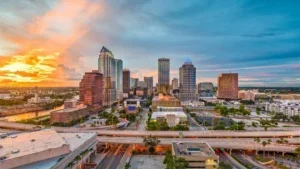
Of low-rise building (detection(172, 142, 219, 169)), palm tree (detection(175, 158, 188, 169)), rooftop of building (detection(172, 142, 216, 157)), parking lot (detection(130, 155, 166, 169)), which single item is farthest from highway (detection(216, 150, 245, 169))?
parking lot (detection(130, 155, 166, 169))

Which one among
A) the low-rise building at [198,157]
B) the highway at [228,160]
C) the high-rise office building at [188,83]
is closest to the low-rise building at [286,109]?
the high-rise office building at [188,83]

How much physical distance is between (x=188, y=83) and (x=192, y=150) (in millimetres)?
132542

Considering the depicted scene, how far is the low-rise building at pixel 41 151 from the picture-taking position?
1304 inches

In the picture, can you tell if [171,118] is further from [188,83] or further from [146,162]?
[188,83]

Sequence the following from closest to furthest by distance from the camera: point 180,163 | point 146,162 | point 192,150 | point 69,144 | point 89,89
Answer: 1. point 180,163
2. point 69,144
3. point 192,150
4. point 146,162
5. point 89,89

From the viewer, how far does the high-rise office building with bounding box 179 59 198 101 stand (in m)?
175

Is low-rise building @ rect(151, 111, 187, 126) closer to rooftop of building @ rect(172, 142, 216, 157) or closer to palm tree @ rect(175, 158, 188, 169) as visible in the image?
rooftop of building @ rect(172, 142, 216, 157)

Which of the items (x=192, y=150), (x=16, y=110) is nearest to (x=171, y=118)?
(x=192, y=150)

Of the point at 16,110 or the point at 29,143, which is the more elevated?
the point at 29,143

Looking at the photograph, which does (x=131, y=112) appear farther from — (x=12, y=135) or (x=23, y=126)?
(x=12, y=135)

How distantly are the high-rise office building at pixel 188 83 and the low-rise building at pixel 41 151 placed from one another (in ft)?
434

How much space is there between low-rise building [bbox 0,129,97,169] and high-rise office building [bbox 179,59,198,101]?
434 ft

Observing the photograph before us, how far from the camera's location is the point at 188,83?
6895 inches

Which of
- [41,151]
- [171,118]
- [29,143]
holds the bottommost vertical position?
[171,118]
